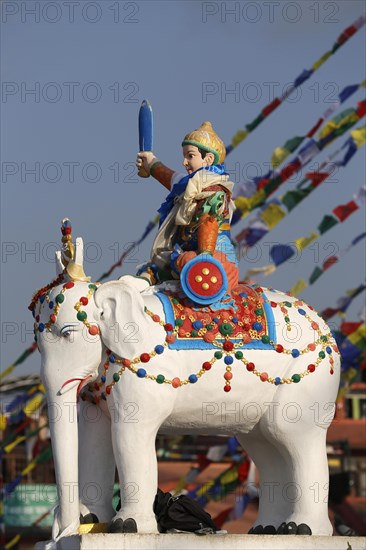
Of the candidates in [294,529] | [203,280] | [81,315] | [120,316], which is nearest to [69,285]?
[81,315]

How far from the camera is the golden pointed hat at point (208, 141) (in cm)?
893

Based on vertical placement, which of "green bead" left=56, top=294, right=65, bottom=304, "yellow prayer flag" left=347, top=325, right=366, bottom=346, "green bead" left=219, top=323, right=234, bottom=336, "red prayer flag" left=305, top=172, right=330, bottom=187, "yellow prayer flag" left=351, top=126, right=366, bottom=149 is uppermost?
"yellow prayer flag" left=351, top=126, right=366, bottom=149

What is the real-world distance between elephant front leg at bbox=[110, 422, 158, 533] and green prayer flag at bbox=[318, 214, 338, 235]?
658 centimetres

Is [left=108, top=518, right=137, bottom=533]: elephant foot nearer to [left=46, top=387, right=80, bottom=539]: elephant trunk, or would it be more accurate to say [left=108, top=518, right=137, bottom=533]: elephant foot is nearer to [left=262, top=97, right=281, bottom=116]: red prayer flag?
[left=46, top=387, right=80, bottom=539]: elephant trunk

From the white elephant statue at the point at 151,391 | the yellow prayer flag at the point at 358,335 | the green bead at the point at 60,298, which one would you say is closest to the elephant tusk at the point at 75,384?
the white elephant statue at the point at 151,391

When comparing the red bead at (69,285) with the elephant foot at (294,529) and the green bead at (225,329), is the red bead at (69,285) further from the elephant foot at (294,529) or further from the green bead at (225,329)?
the elephant foot at (294,529)

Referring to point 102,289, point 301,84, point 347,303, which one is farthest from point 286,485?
point 347,303

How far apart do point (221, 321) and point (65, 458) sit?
1330 mm

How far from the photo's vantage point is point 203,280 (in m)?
8.45

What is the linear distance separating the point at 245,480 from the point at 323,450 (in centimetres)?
907

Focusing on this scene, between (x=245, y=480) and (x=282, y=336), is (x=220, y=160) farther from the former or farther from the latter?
(x=245, y=480)

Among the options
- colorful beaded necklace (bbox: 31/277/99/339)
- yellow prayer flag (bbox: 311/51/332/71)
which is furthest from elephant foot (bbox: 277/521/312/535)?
yellow prayer flag (bbox: 311/51/332/71)

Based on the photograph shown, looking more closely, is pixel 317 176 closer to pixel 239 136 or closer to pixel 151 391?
pixel 239 136

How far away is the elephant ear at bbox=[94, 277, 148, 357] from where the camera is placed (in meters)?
8.36
